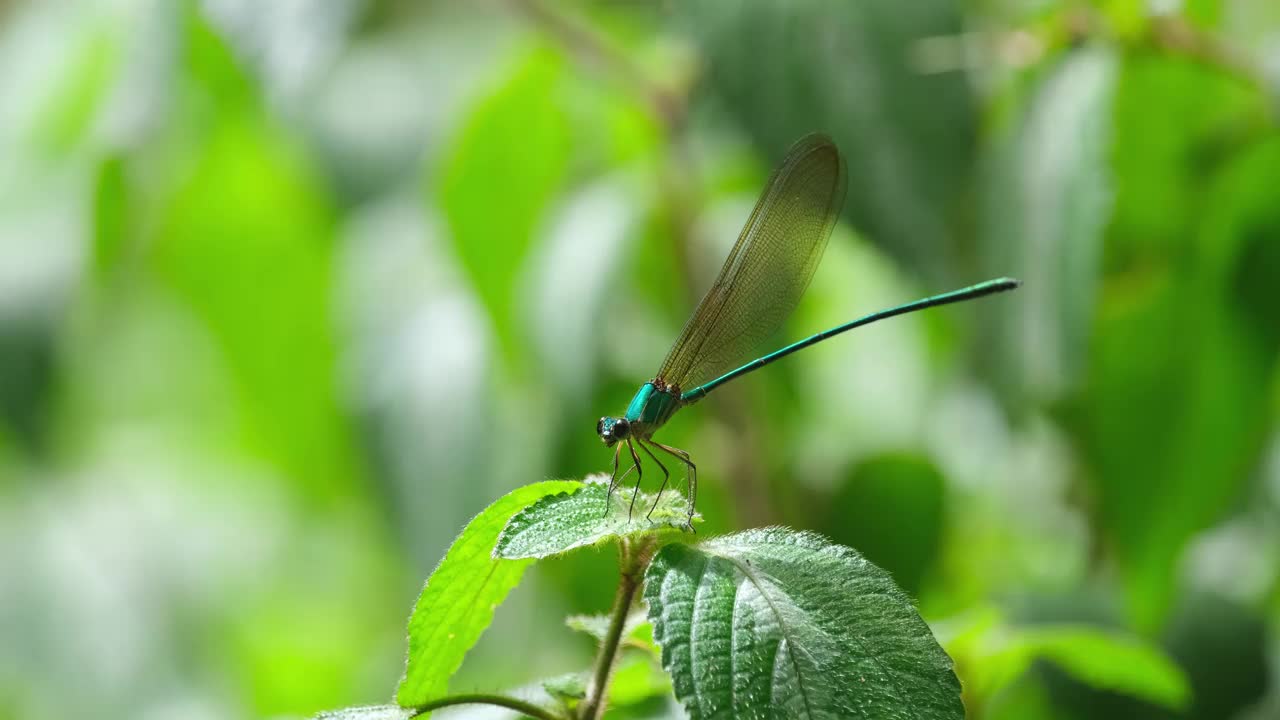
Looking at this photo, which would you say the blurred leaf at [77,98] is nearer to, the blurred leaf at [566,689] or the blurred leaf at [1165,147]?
the blurred leaf at [1165,147]

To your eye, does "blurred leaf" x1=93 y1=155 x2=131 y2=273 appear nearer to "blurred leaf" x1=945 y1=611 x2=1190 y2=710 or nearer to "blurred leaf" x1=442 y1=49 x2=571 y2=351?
"blurred leaf" x1=442 y1=49 x2=571 y2=351

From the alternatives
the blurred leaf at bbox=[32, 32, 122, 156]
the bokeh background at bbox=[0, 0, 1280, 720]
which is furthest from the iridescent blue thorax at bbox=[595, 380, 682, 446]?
the blurred leaf at bbox=[32, 32, 122, 156]

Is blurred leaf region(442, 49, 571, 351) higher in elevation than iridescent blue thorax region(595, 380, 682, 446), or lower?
higher

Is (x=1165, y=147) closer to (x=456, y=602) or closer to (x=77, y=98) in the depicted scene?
(x=456, y=602)

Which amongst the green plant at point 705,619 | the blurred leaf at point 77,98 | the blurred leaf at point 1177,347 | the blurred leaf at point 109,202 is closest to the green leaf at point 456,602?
the green plant at point 705,619

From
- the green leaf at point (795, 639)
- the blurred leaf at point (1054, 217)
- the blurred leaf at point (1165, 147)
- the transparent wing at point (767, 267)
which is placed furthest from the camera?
the blurred leaf at point (1165, 147)

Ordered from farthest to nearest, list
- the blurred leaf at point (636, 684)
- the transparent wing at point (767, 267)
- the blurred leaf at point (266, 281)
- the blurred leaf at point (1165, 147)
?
1. the blurred leaf at point (266, 281)
2. the blurred leaf at point (1165, 147)
3. the transparent wing at point (767, 267)
4. the blurred leaf at point (636, 684)

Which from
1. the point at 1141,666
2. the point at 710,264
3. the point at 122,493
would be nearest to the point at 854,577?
the point at 1141,666
